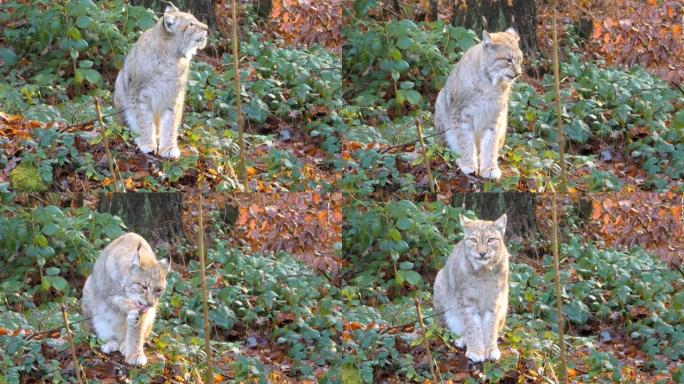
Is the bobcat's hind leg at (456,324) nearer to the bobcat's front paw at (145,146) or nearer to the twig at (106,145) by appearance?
the bobcat's front paw at (145,146)

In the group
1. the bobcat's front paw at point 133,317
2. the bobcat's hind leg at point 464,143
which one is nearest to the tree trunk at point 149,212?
the bobcat's front paw at point 133,317

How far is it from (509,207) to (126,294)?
10.9 feet

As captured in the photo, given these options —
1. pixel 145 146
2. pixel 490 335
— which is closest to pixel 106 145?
pixel 145 146

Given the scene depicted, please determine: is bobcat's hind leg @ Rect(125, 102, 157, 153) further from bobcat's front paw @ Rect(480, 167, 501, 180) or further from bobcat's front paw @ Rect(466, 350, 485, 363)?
bobcat's front paw @ Rect(466, 350, 485, 363)

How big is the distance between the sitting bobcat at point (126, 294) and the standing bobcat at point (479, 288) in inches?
90.6

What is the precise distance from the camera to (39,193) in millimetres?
8984

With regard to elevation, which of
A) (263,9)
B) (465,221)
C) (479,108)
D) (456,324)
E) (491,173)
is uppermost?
(263,9)

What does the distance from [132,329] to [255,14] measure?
312 cm

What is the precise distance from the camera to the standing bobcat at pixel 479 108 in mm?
8812

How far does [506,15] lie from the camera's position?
9.45m

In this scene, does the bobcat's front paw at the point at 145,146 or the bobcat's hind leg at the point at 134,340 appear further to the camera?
the bobcat's front paw at the point at 145,146

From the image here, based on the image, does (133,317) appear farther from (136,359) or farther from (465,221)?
(465,221)

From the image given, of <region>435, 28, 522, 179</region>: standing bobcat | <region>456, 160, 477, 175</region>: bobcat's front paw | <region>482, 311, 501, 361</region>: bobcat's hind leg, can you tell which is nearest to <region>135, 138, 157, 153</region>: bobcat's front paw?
<region>435, 28, 522, 179</region>: standing bobcat

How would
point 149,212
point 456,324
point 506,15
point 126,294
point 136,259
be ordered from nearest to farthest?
point 136,259, point 126,294, point 456,324, point 149,212, point 506,15
